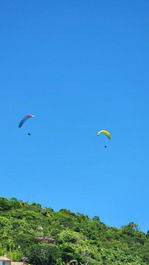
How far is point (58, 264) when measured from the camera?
46.5m

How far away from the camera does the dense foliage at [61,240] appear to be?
46938 millimetres

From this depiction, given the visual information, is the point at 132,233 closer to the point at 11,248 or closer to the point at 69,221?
the point at 69,221

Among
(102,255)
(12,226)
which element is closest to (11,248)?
(12,226)

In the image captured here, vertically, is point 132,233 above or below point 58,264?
above

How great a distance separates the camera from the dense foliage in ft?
154

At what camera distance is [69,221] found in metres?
82.9

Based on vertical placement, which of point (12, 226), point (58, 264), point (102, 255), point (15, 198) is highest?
point (15, 198)

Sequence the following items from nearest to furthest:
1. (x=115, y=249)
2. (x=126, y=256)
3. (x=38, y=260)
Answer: (x=38, y=260) < (x=126, y=256) < (x=115, y=249)

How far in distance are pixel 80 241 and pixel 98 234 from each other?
2364 cm

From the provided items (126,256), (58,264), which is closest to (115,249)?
(126,256)

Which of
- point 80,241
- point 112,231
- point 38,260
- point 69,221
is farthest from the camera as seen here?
point 112,231

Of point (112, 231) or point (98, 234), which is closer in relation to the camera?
point (98, 234)

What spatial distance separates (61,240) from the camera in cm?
5416

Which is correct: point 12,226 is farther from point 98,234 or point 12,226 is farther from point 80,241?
point 98,234
